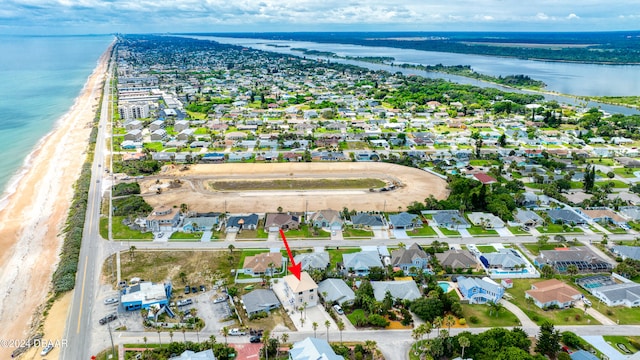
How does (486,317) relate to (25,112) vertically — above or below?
below

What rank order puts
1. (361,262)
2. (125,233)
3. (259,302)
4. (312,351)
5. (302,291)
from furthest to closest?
(125,233) → (361,262) → (259,302) → (302,291) → (312,351)

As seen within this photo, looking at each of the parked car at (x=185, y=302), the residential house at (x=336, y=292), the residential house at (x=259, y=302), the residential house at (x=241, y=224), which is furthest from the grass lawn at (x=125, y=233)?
the residential house at (x=336, y=292)

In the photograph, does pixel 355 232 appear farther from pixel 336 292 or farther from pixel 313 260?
pixel 336 292

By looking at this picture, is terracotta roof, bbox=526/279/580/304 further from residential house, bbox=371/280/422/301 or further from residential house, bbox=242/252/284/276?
residential house, bbox=242/252/284/276

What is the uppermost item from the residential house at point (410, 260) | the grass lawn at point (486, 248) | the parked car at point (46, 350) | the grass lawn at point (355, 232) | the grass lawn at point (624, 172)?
the grass lawn at point (624, 172)

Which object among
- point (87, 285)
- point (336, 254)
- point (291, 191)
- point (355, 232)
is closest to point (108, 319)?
point (87, 285)

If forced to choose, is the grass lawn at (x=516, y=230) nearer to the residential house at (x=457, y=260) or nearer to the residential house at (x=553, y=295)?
the residential house at (x=457, y=260)
